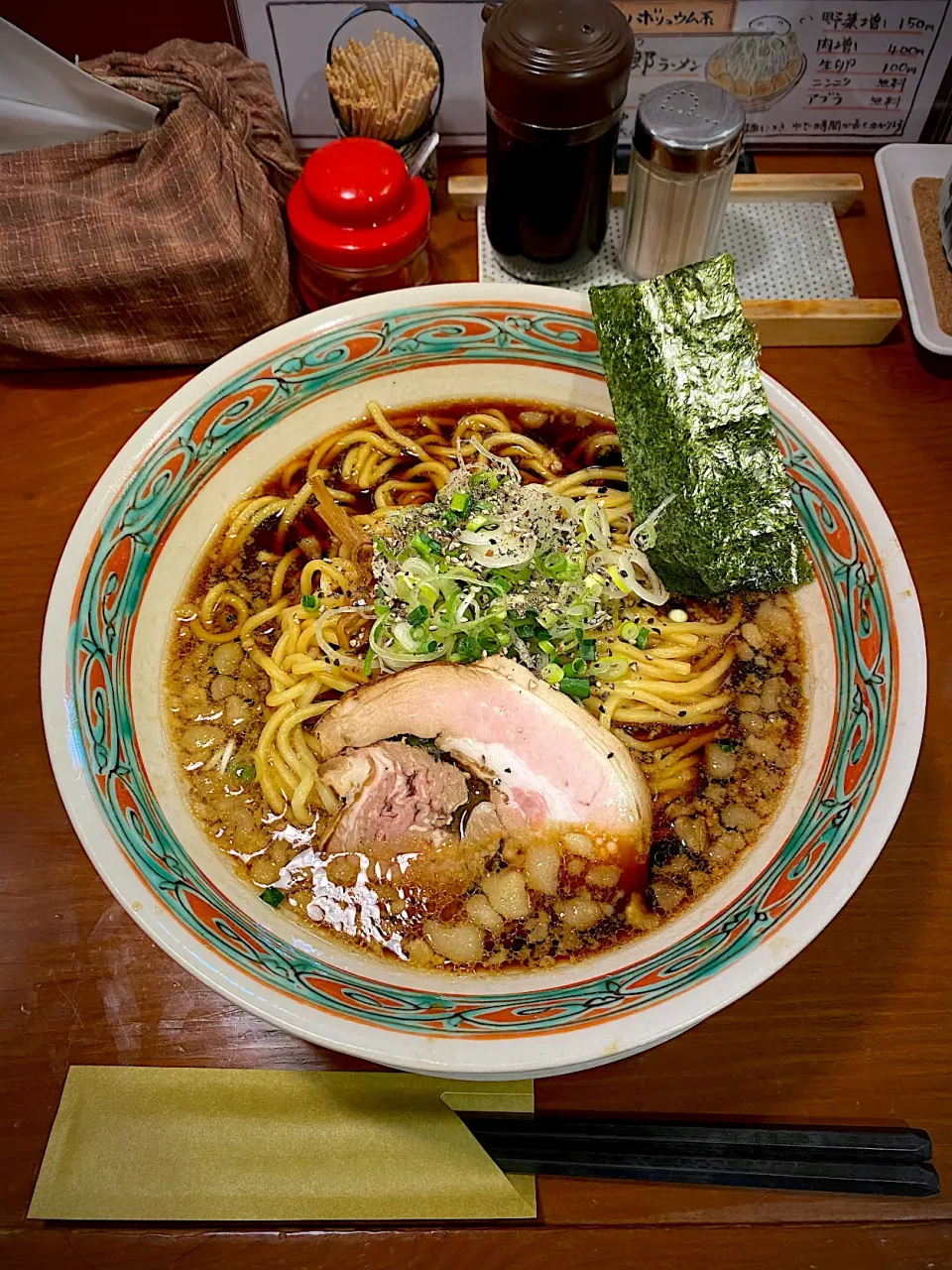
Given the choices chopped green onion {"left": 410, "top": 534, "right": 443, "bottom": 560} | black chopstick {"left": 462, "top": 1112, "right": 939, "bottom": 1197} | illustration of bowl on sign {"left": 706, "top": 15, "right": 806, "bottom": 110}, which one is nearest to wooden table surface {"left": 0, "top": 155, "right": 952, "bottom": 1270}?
black chopstick {"left": 462, "top": 1112, "right": 939, "bottom": 1197}

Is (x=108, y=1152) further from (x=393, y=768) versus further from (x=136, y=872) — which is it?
(x=393, y=768)

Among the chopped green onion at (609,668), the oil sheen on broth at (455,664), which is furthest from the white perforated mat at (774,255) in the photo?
the chopped green onion at (609,668)

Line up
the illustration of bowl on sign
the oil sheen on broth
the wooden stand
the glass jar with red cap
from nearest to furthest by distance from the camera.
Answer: the oil sheen on broth, the glass jar with red cap, the wooden stand, the illustration of bowl on sign

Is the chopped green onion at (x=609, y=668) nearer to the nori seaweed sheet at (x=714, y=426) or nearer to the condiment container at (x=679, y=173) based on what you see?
the nori seaweed sheet at (x=714, y=426)

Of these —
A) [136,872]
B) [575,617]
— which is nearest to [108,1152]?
[136,872]

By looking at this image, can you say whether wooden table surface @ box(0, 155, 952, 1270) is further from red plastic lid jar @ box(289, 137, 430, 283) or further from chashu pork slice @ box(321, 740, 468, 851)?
red plastic lid jar @ box(289, 137, 430, 283)

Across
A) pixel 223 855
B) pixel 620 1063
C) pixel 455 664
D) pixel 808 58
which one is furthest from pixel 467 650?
pixel 808 58
